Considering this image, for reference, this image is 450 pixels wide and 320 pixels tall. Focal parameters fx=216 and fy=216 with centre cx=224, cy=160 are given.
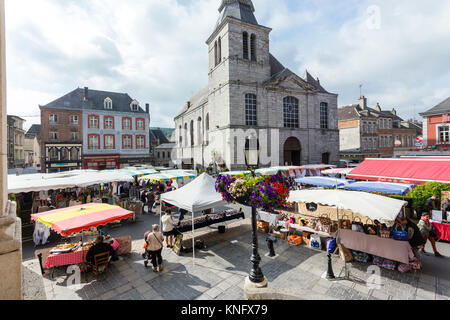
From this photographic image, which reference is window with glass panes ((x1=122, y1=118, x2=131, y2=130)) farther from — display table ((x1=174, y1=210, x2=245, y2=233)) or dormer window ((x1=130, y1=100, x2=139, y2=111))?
display table ((x1=174, y1=210, x2=245, y2=233))

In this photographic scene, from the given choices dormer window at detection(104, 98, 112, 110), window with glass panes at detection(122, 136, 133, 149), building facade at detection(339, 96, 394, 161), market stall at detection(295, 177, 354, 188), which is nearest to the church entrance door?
market stall at detection(295, 177, 354, 188)

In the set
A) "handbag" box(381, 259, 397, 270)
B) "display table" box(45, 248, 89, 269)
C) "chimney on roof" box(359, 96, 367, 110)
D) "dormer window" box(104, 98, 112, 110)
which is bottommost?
"handbag" box(381, 259, 397, 270)

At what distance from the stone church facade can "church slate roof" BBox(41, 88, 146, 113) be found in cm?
1647

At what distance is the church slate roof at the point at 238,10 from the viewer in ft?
83.6

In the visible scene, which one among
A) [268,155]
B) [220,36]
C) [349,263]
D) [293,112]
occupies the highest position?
[220,36]

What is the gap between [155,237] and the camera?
6215 millimetres

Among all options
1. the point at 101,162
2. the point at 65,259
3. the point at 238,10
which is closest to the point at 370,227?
the point at 65,259

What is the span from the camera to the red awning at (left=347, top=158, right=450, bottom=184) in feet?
33.4

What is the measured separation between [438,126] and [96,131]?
41.8 m

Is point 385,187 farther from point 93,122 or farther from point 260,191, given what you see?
point 93,122

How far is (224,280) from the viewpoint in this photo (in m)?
5.74
